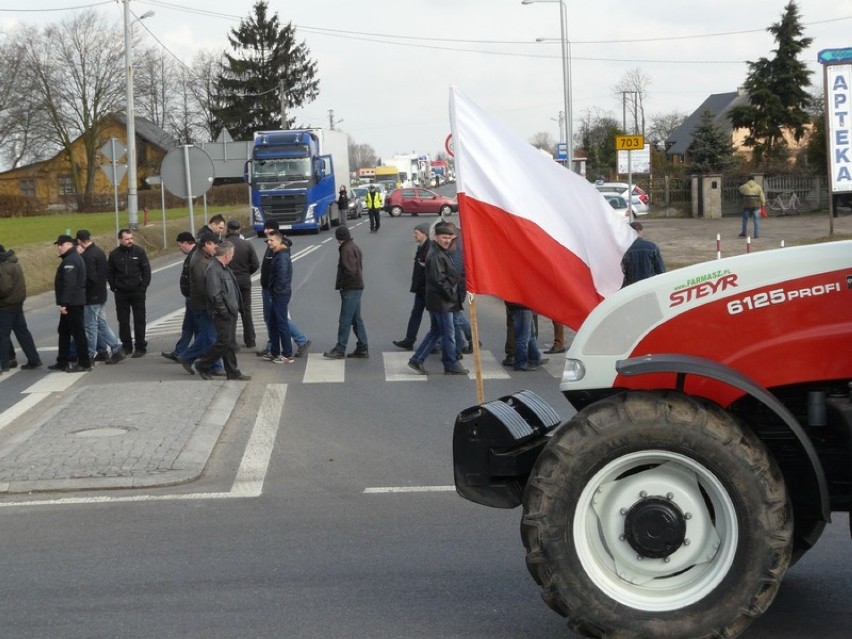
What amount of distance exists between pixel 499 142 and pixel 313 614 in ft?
8.99

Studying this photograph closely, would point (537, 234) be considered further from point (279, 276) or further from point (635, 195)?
point (635, 195)

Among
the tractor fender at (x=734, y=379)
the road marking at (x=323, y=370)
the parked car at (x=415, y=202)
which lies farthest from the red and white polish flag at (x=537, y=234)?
the parked car at (x=415, y=202)

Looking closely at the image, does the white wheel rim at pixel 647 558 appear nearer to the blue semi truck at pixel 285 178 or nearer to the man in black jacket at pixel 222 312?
the man in black jacket at pixel 222 312

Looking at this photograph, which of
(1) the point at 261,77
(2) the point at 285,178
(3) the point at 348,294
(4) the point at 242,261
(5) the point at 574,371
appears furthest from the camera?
(1) the point at 261,77

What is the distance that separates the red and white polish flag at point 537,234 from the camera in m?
6.02

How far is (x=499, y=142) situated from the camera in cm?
632

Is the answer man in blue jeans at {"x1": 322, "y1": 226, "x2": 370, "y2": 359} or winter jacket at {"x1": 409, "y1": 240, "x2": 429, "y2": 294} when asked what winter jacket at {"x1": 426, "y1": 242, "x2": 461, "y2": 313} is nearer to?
man in blue jeans at {"x1": 322, "y1": 226, "x2": 370, "y2": 359}

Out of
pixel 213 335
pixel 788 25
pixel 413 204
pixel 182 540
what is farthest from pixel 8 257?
pixel 788 25

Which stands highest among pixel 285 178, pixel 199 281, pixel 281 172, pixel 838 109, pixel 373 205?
pixel 838 109

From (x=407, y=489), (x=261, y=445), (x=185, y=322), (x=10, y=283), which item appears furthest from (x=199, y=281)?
(x=407, y=489)

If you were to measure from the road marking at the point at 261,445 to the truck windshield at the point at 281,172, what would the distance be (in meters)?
32.7

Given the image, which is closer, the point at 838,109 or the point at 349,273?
the point at 349,273

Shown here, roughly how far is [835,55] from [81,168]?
74.2 metres

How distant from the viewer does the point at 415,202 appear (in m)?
59.2
